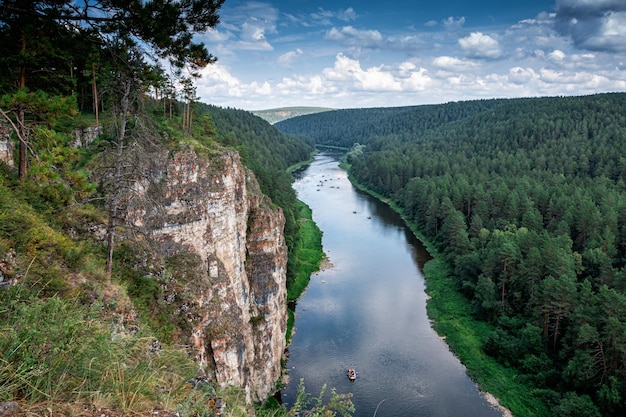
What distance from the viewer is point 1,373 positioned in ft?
16.0

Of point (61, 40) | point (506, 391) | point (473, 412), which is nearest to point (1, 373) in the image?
point (61, 40)

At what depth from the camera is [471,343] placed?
36.2 meters

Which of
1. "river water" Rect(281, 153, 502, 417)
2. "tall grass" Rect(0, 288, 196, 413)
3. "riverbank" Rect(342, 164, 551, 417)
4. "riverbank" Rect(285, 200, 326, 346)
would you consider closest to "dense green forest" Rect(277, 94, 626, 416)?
"riverbank" Rect(342, 164, 551, 417)

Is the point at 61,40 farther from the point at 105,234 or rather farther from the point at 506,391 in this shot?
the point at 506,391

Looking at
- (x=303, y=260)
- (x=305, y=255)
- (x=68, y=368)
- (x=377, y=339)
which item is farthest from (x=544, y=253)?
(x=68, y=368)

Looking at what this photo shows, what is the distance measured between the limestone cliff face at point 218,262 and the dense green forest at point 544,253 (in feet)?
65.4

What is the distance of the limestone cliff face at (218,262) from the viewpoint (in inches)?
766

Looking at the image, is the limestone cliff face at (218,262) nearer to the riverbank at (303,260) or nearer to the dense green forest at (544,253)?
the riverbank at (303,260)

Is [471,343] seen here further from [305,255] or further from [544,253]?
[305,255]

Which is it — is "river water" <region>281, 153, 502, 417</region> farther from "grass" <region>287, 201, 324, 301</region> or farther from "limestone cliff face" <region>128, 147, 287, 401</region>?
"limestone cliff face" <region>128, 147, 287, 401</region>

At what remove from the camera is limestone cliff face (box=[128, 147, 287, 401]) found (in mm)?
19453

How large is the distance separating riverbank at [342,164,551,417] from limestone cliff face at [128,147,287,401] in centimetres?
1576

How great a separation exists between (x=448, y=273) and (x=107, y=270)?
4375 cm

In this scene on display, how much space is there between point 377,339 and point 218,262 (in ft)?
63.4
